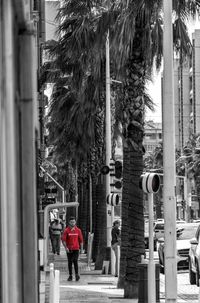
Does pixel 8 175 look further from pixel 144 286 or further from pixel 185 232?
pixel 185 232

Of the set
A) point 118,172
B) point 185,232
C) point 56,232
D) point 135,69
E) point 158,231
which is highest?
point 135,69

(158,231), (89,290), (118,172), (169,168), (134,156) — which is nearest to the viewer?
(169,168)

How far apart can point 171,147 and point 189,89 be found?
137 metres

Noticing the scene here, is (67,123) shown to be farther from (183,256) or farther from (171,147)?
(171,147)

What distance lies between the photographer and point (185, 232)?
40719 millimetres

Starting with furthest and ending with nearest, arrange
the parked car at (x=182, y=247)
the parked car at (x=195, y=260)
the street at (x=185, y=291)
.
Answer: the parked car at (x=182, y=247)
the parked car at (x=195, y=260)
the street at (x=185, y=291)

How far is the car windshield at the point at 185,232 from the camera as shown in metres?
39.9

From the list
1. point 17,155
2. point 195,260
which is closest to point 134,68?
point 195,260

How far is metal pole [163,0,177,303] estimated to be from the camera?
55.8ft

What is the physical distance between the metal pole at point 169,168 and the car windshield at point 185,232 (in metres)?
22.2

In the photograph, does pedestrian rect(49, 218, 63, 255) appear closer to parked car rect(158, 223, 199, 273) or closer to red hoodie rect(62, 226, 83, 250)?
parked car rect(158, 223, 199, 273)

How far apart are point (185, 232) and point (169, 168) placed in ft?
77.2

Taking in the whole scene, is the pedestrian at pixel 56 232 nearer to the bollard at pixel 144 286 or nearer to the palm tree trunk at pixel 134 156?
the palm tree trunk at pixel 134 156

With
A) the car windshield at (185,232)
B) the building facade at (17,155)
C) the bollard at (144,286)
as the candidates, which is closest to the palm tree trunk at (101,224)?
the car windshield at (185,232)
